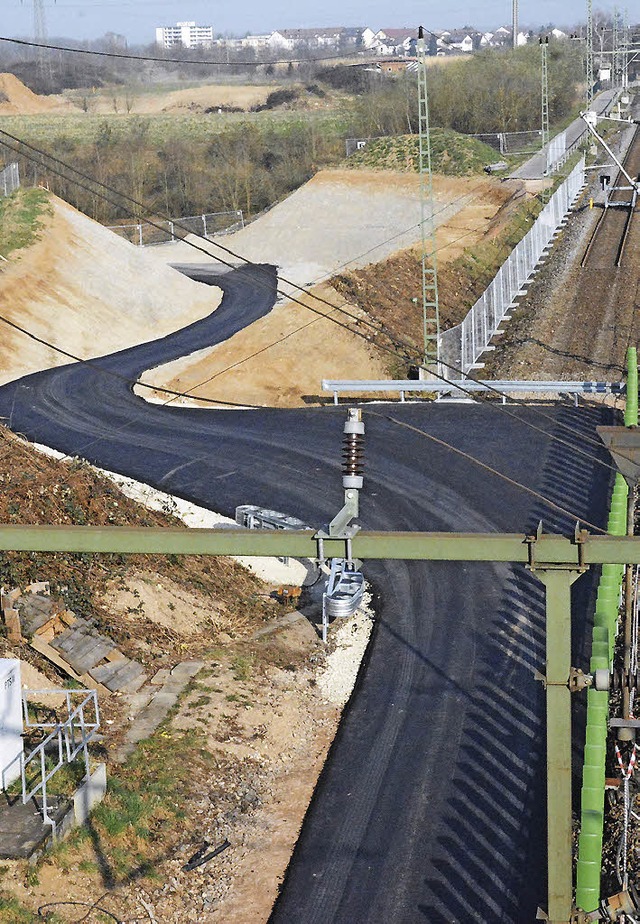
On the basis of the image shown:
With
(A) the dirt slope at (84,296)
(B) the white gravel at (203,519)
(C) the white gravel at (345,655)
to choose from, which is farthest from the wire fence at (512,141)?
(C) the white gravel at (345,655)

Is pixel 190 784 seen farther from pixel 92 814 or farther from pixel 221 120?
pixel 221 120

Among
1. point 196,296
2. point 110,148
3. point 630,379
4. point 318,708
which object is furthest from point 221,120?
point 318,708

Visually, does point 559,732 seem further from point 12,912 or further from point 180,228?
point 180,228

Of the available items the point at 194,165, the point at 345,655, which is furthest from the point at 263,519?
the point at 194,165

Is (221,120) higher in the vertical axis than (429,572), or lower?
higher

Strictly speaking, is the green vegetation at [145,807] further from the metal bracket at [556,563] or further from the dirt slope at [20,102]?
the dirt slope at [20,102]
